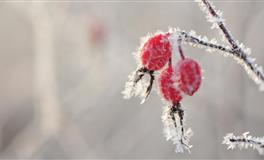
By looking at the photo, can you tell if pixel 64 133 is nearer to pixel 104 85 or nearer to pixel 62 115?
pixel 62 115

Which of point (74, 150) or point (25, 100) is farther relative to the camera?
point (25, 100)

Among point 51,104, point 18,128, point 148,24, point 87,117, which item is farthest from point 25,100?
point 51,104

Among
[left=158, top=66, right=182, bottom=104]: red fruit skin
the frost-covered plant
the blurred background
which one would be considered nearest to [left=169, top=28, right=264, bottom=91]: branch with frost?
the frost-covered plant

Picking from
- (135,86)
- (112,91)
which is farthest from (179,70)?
(112,91)

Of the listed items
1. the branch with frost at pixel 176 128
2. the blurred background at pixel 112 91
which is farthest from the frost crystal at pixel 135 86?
the blurred background at pixel 112 91

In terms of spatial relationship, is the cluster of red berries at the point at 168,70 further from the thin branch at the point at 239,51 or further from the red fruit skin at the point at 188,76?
the thin branch at the point at 239,51

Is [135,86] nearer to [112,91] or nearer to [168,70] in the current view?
[168,70]
